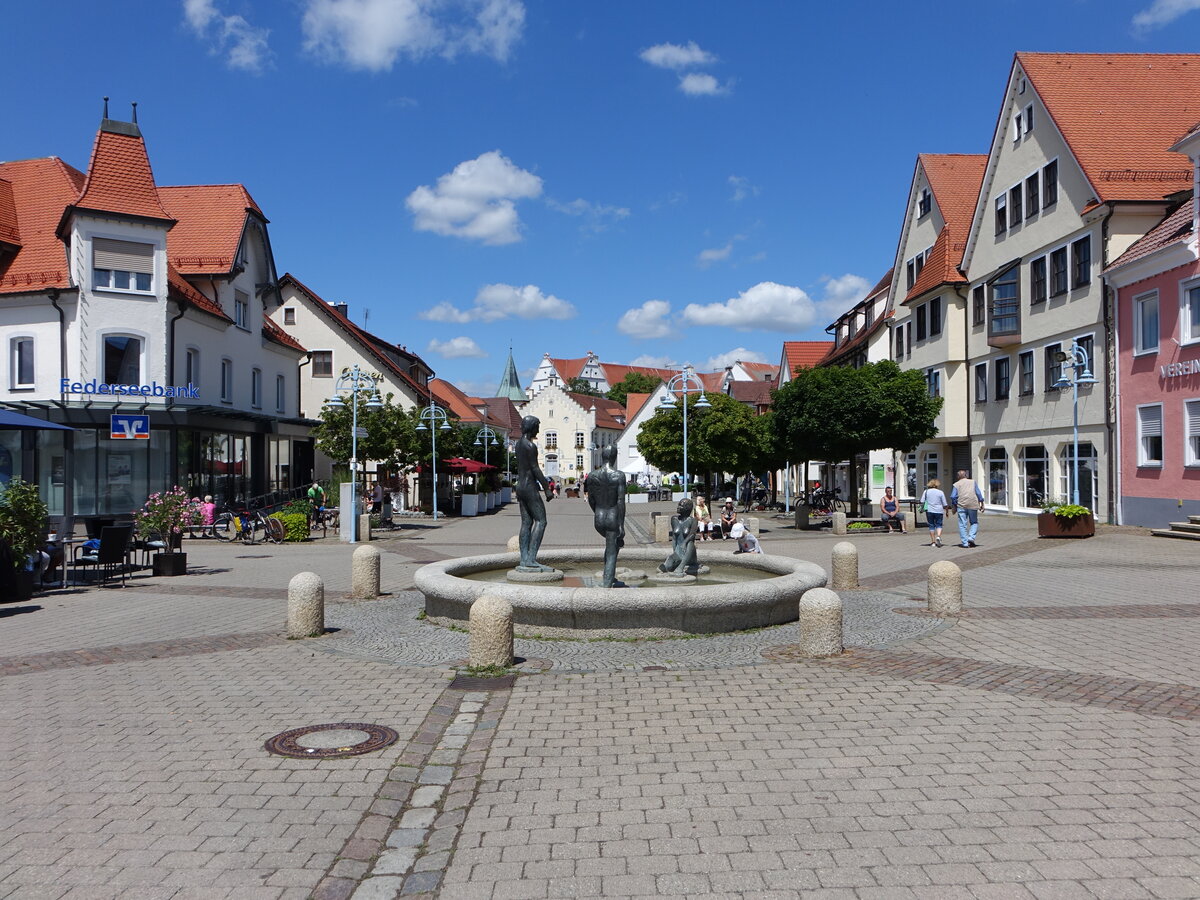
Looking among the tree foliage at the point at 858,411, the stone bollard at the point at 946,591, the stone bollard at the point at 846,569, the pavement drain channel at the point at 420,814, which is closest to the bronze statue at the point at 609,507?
the stone bollard at the point at 946,591

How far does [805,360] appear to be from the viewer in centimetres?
6625

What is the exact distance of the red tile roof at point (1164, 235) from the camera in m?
23.8

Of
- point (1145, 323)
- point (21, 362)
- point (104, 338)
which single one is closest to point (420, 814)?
point (1145, 323)

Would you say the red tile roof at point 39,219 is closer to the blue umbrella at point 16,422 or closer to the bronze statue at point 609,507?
the blue umbrella at point 16,422

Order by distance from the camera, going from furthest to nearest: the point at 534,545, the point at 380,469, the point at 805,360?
the point at 805,360, the point at 380,469, the point at 534,545

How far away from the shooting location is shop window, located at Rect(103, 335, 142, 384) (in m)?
28.5

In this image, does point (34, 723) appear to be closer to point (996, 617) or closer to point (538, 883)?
point (538, 883)


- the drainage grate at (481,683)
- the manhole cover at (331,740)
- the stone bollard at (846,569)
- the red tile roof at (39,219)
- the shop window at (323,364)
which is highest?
the red tile roof at (39,219)

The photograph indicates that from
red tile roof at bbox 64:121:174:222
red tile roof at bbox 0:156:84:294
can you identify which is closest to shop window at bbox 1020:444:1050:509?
red tile roof at bbox 64:121:174:222

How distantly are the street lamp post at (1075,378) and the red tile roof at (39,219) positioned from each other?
1142 inches

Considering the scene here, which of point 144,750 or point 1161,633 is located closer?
point 144,750

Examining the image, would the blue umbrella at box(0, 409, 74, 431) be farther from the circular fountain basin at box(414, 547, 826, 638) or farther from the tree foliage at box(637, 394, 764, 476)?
the tree foliage at box(637, 394, 764, 476)

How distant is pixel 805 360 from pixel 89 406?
49.4 meters

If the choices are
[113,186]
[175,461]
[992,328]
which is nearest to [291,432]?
[175,461]
